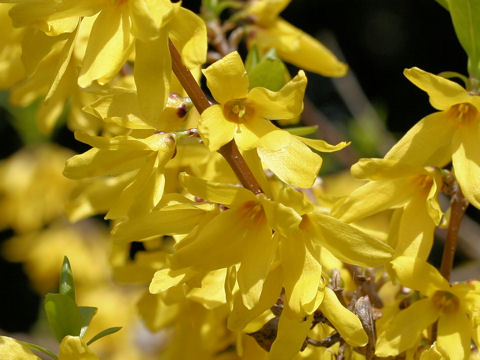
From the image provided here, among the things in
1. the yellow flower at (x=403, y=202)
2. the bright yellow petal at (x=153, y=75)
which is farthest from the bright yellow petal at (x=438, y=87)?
the bright yellow petal at (x=153, y=75)

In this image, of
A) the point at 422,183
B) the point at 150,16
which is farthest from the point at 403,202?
the point at 150,16

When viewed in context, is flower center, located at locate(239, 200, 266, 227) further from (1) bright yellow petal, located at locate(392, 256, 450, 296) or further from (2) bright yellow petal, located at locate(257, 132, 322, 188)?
(1) bright yellow petal, located at locate(392, 256, 450, 296)

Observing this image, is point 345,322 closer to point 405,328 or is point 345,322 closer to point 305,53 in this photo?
point 405,328

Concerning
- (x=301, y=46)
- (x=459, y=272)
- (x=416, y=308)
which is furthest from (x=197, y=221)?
(x=459, y=272)

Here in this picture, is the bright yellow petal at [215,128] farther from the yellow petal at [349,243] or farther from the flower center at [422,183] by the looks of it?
the flower center at [422,183]

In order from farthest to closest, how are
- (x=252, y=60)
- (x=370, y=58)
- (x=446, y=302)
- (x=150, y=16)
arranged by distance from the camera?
(x=370, y=58) → (x=252, y=60) → (x=446, y=302) → (x=150, y=16)

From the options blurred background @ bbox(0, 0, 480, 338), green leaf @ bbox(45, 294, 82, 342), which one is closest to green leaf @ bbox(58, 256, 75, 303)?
green leaf @ bbox(45, 294, 82, 342)
